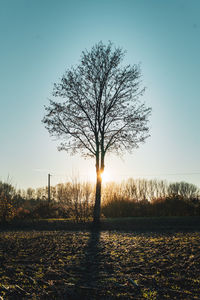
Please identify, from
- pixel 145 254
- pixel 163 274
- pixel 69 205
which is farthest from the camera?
pixel 69 205

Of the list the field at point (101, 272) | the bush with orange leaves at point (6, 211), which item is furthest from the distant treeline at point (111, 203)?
the field at point (101, 272)

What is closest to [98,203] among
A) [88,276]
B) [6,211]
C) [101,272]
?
[6,211]

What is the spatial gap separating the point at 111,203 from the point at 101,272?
610 inches

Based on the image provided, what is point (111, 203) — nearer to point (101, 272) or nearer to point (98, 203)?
point (98, 203)

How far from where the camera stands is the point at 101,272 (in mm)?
4023

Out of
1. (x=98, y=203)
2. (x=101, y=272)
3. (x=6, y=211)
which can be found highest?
(x=98, y=203)

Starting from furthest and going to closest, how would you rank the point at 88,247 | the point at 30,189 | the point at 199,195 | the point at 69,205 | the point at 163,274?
1. the point at 30,189
2. the point at 199,195
3. the point at 69,205
4. the point at 88,247
5. the point at 163,274

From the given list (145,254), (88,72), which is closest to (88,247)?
(145,254)

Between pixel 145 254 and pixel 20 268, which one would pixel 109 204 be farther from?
pixel 20 268

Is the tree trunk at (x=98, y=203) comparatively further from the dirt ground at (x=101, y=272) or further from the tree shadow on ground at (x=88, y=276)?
the tree shadow on ground at (x=88, y=276)

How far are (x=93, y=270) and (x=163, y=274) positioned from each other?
1111 mm

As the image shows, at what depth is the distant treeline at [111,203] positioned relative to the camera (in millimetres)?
13789

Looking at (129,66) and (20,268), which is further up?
(129,66)

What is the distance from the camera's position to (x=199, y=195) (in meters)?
19.1
